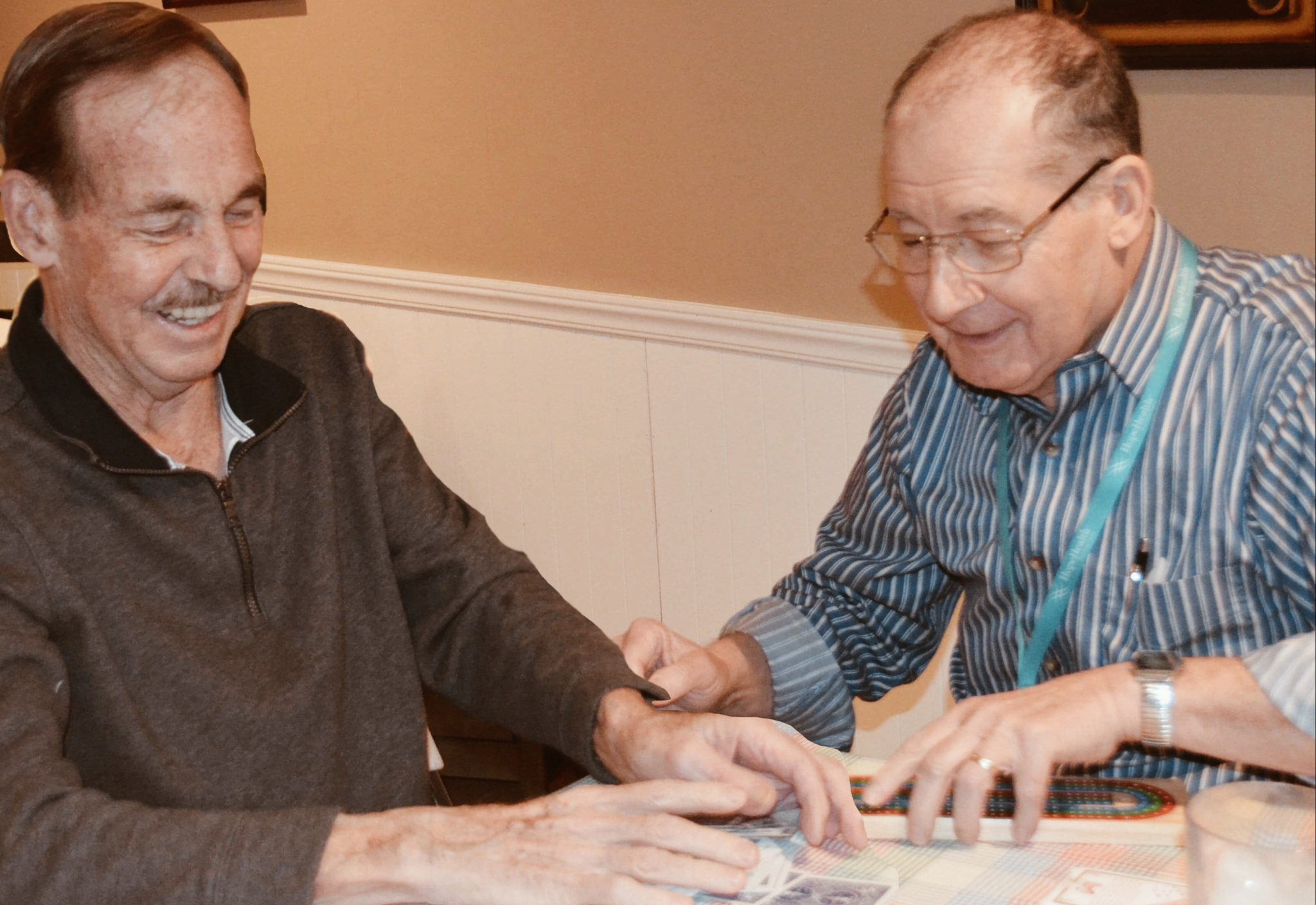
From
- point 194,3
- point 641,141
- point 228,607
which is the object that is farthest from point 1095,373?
point 194,3

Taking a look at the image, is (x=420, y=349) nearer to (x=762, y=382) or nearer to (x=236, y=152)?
(x=762, y=382)

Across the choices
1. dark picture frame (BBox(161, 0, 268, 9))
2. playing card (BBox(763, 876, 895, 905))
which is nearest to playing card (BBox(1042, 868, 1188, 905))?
playing card (BBox(763, 876, 895, 905))

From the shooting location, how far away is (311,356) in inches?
79.4

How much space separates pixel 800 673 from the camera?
77.6 inches

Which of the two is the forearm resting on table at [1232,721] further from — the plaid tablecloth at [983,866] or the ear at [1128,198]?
the ear at [1128,198]

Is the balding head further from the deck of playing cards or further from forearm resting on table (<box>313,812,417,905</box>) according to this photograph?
forearm resting on table (<box>313,812,417,905</box>)

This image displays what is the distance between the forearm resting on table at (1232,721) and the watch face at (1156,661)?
11mm

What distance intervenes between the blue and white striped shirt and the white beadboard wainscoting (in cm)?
95

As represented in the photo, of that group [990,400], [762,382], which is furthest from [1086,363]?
[762,382]

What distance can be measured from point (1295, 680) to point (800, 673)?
2.67ft

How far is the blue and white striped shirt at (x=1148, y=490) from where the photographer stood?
157cm

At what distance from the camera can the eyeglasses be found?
1625mm

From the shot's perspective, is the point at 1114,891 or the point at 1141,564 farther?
the point at 1141,564

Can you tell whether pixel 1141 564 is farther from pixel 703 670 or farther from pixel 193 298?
pixel 193 298
